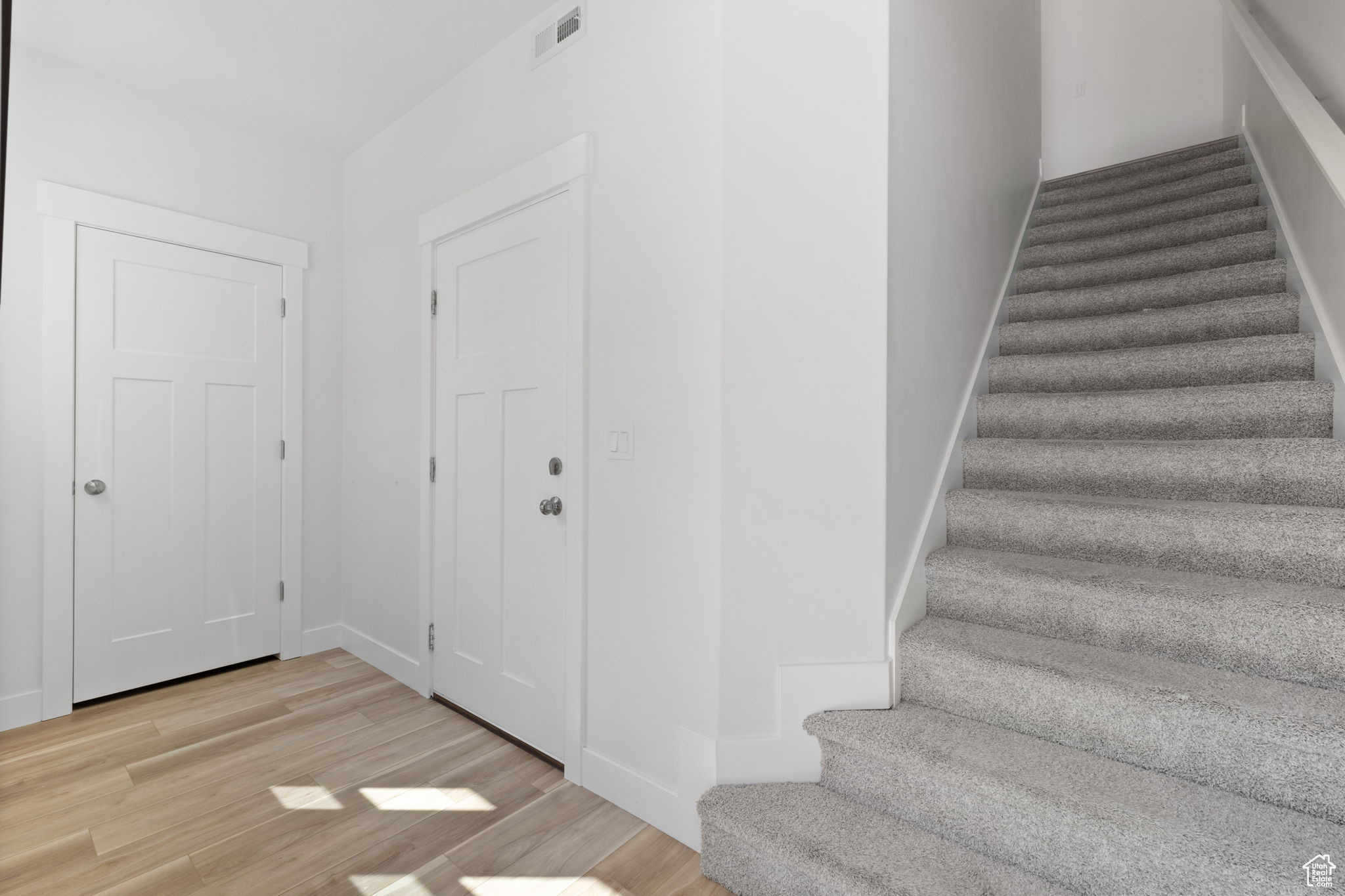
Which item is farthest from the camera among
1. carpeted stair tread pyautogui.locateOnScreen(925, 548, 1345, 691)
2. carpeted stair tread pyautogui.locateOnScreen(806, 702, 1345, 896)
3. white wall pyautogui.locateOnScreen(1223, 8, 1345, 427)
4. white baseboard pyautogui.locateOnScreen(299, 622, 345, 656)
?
white baseboard pyautogui.locateOnScreen(299, 622, 345, 656)

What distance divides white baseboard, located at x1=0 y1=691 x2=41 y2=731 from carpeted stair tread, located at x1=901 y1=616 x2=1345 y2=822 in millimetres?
3298

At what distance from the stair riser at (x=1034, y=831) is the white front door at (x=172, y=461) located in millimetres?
2943

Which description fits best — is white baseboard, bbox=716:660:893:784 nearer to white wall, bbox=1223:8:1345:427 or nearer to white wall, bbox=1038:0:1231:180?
white wall, bbox=1223:8:1345:427

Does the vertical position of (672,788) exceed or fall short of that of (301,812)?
it exceeds it

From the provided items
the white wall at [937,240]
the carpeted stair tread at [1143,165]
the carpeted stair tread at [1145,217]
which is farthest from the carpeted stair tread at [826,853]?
the carpeted stair tread at [1143,165]

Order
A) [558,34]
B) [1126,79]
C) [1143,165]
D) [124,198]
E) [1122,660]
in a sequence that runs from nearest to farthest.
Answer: [1122,660]
[558,34]
[124,198]
[1143,165]
[1126,79]

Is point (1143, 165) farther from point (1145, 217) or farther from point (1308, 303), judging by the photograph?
point (1308, 303)

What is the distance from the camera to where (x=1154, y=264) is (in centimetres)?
278

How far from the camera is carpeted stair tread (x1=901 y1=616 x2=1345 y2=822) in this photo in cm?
122

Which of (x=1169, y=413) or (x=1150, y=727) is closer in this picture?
(x=1150, y=727)

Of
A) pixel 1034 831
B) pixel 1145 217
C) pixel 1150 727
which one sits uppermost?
pixel 1145 217

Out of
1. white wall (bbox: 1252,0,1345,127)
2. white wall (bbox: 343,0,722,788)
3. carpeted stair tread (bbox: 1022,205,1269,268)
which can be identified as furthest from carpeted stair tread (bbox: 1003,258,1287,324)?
white wall (bbox: 343,0,722,788)

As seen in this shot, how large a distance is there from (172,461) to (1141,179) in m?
5.29

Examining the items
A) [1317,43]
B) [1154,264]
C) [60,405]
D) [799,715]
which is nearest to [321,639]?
[60,405]
